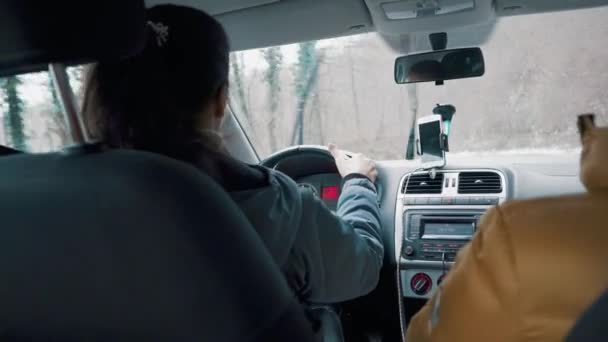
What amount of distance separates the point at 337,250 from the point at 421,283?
4.92ft

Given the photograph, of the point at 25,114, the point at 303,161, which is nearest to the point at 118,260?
the point at 25,114

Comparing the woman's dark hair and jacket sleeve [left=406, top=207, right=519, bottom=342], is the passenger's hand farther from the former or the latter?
jacket sleeve [left=406, top=207, right=519, bottom=342]

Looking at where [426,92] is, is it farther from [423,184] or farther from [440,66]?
[423,184]

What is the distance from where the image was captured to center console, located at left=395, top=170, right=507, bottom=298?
3.33 m

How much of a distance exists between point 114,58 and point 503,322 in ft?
2.98

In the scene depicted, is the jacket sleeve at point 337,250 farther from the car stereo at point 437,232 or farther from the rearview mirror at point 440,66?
the rearview mirror at point 440,66

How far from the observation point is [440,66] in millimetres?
3271

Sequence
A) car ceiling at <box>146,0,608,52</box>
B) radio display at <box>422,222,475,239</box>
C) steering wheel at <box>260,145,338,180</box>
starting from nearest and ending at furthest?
car ceiling at <box>146,0,608,52</box>
radio display at <box>422,222,475,239</box>
steering wheel at <box>260,145,338,180</box>

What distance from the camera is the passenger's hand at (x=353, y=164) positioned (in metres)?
3.15

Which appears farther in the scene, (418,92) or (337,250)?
(418,92)

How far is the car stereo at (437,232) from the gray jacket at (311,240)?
901mm

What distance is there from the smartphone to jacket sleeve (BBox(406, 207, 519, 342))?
7.38 feet

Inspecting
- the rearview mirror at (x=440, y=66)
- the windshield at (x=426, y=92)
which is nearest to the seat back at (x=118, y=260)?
the rearview mirror at (x=440, y=66)

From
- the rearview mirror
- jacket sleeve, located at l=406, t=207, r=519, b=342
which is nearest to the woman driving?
jacket sleeve, located at l=406, t=207, r=519, b=342
